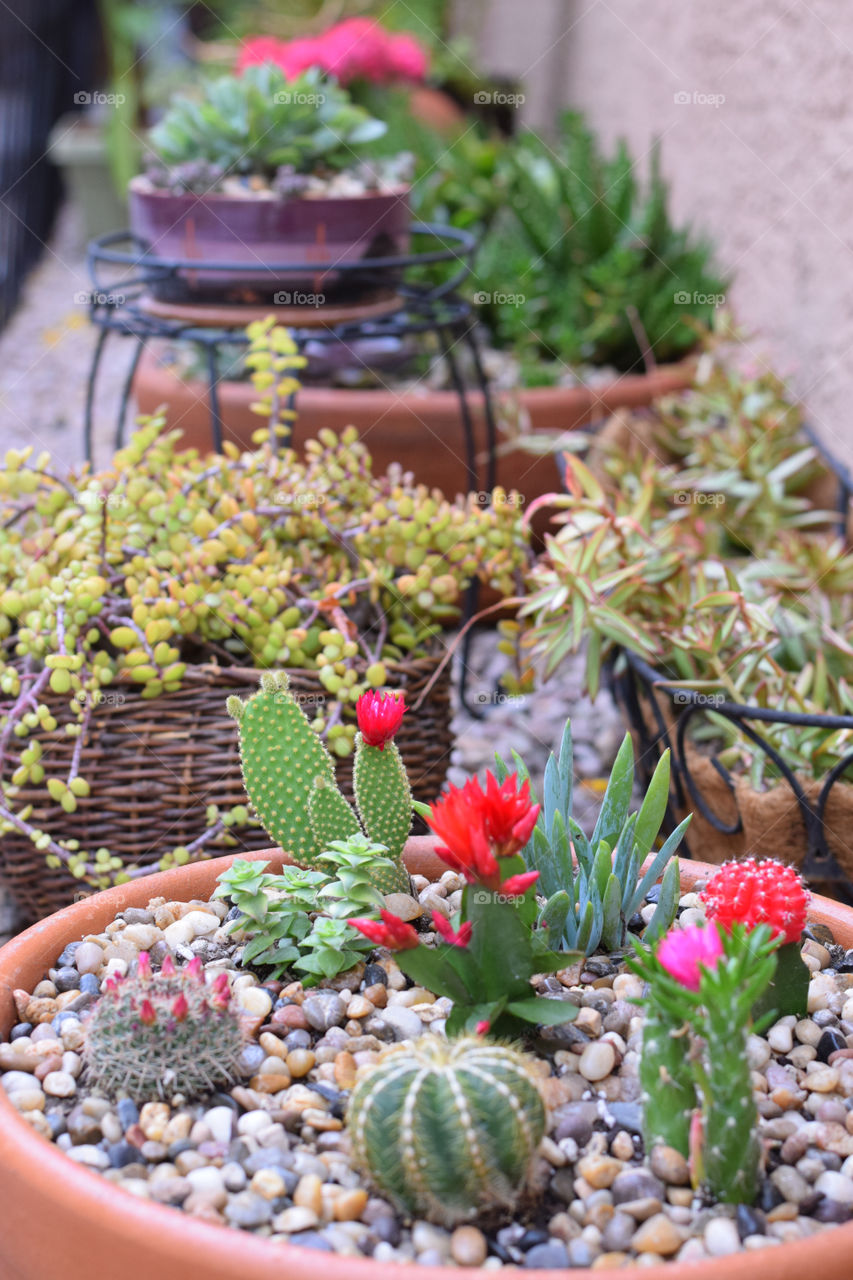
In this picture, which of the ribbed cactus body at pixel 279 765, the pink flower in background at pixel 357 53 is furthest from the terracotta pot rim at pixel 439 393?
the ribbed cactus body at pixel 279 765

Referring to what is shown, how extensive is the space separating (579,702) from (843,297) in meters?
1.04

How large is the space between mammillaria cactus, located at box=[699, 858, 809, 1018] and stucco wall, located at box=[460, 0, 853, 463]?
67.1 inches

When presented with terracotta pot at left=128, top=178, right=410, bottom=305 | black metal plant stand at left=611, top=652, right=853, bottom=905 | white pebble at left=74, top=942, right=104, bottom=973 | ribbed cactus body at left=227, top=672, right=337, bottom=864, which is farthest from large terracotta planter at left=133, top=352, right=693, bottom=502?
white pebble at left=74, top=942, right=104, bottom=973

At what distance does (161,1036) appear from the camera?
100 centimetres

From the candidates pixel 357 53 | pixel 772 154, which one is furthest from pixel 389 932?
pixel 357 53

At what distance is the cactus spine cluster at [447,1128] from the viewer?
0.84 metres

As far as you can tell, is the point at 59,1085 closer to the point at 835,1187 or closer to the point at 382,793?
the point at 382,793

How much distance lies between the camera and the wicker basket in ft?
5.29

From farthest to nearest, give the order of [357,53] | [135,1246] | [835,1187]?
1. [357,53]
2. [835,1187]
3. [135,1246]

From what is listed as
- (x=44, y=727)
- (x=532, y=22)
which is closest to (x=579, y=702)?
(x=44, y=727)

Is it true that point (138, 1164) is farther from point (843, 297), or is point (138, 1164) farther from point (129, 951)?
point (843, 297)

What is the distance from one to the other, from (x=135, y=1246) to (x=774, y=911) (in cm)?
58

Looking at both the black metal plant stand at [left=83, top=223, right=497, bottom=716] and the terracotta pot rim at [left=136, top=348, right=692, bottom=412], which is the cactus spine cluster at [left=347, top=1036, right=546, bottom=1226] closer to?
the black metal plant stand at [left=83, top=223, right=497, bottom=716]

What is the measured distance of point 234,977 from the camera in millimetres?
1174
